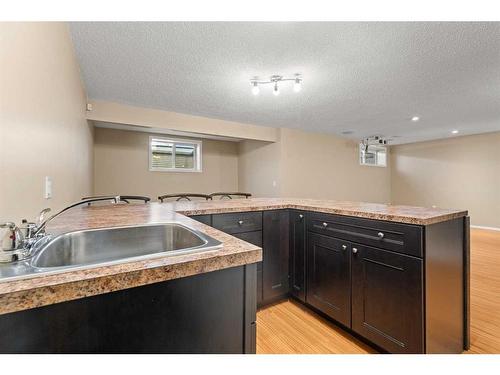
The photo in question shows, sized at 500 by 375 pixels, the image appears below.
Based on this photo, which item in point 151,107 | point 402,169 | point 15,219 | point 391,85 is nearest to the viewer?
point 15,219

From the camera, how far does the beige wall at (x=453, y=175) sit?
223 inches

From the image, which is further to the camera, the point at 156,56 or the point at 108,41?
the point at 156,56

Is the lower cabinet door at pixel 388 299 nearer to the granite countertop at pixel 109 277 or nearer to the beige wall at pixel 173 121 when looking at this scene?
the granite countertop at pixel 109 277

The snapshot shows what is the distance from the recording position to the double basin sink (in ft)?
2.74

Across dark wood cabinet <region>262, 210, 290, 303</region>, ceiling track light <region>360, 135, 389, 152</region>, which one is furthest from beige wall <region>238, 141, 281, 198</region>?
dark wood cabinet <region>262, 210, 290, 303</region>

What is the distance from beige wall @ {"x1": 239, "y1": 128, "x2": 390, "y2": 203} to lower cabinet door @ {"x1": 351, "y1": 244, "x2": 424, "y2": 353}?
3724mm

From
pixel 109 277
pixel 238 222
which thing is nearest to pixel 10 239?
pixel 109 277

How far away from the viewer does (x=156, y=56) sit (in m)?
2.33

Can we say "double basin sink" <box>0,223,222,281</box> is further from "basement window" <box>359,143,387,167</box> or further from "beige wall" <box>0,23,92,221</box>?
"basement window" <box>359,143,387,167</box>
